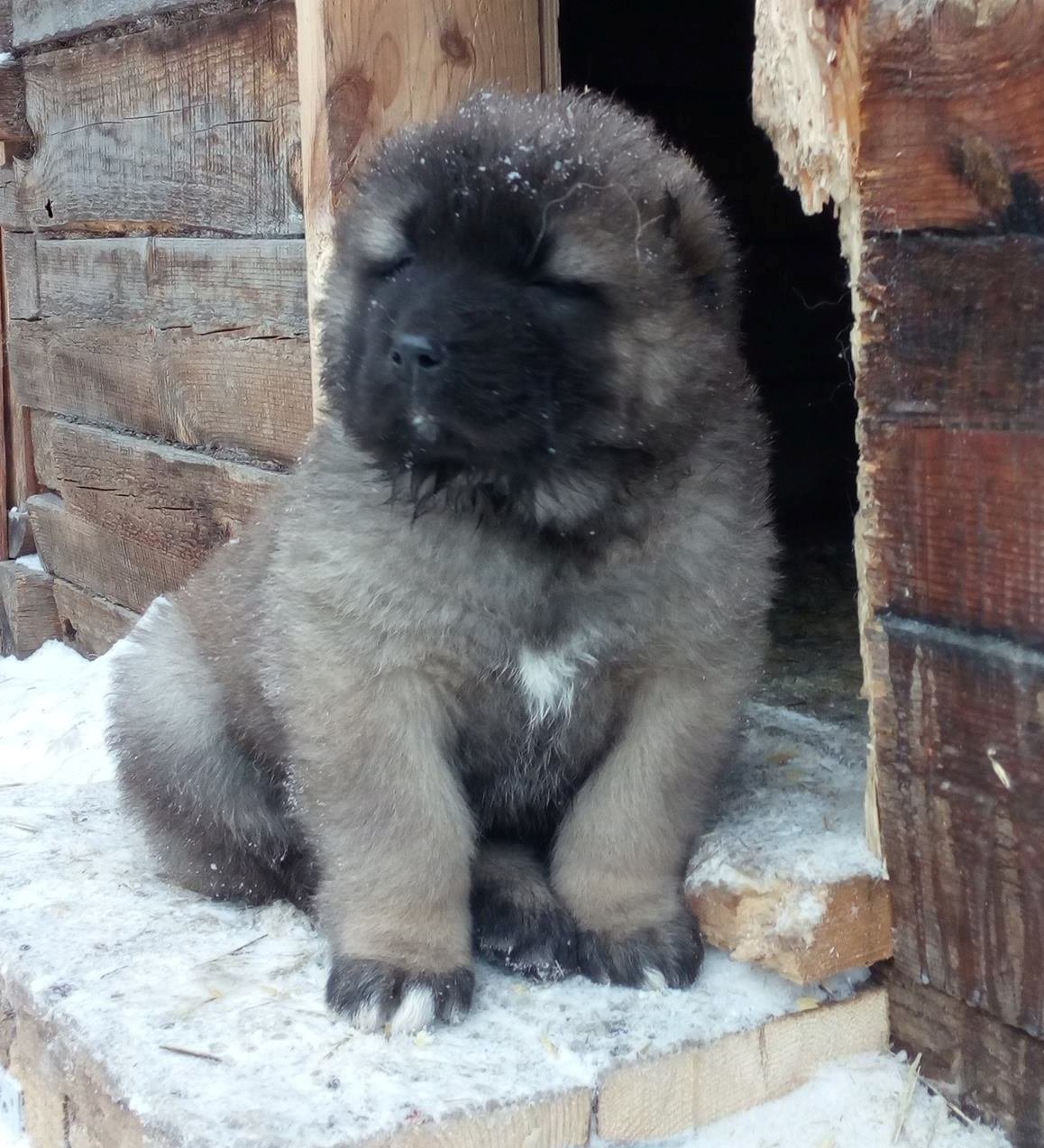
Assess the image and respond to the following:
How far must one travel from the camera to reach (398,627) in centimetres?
224

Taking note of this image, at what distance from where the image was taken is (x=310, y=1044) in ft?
7.06

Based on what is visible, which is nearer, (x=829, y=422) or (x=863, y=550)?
(x=863, y=550)

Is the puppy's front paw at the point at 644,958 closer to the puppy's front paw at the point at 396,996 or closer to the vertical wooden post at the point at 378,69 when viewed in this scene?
the puppy's front paw at the point at 396,996

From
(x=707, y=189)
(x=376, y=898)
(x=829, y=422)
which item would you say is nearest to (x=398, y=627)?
(x=376, y=898)

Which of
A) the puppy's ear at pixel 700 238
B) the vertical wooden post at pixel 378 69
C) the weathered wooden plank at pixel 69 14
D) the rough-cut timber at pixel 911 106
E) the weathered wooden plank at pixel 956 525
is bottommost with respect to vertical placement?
the weathered wooden plank at pixel 956 525

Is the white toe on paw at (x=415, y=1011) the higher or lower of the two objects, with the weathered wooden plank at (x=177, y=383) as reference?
lower

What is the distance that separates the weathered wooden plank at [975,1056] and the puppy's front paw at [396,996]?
2.53ft

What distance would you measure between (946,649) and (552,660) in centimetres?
62

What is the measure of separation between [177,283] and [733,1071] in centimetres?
302

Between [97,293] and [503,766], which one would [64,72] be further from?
[503,766]

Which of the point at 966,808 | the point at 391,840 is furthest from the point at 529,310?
the point at 966,808

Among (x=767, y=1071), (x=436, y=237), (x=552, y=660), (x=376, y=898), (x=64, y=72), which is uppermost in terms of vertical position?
(x=64, y=72)

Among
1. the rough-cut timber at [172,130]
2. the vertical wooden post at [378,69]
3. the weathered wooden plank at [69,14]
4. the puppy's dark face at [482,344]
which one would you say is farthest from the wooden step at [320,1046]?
the weathered wooden plank at [69,14]

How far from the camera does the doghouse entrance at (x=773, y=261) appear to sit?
5.09 meters
